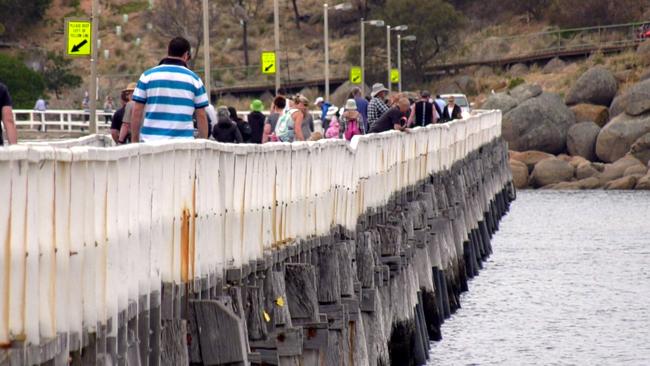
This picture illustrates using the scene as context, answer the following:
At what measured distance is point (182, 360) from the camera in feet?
33.1

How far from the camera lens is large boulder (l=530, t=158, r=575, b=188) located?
75938 mm

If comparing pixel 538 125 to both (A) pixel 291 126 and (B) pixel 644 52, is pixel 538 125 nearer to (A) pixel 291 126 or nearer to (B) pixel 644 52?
(B) pixel 644 52

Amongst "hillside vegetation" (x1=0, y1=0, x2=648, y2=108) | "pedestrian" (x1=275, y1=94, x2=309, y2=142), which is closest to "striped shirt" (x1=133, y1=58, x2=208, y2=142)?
"pedestrian" (x1=275, y1=94, x2=309, y2=142)

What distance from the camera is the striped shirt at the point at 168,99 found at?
15.0 metres

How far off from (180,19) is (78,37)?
102 meters

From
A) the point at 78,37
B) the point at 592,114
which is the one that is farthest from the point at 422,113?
the point at 592,114

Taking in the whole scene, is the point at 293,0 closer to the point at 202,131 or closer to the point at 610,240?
the point at 610,240

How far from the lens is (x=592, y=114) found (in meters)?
85.9

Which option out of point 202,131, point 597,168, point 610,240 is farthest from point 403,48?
point 202,131

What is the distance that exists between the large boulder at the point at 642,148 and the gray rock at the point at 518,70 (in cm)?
3607

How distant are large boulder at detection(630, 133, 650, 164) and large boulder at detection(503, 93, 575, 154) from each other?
6529mm

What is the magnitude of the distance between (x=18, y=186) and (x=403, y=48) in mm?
110416

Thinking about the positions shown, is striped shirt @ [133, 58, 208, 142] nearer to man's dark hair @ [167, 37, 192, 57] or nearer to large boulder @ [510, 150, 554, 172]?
man's dark hair @ [167, 37, 192, 57]

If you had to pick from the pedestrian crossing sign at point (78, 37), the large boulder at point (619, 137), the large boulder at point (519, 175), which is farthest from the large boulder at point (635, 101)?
the pedestrian crossing sign at point (78, 37)
